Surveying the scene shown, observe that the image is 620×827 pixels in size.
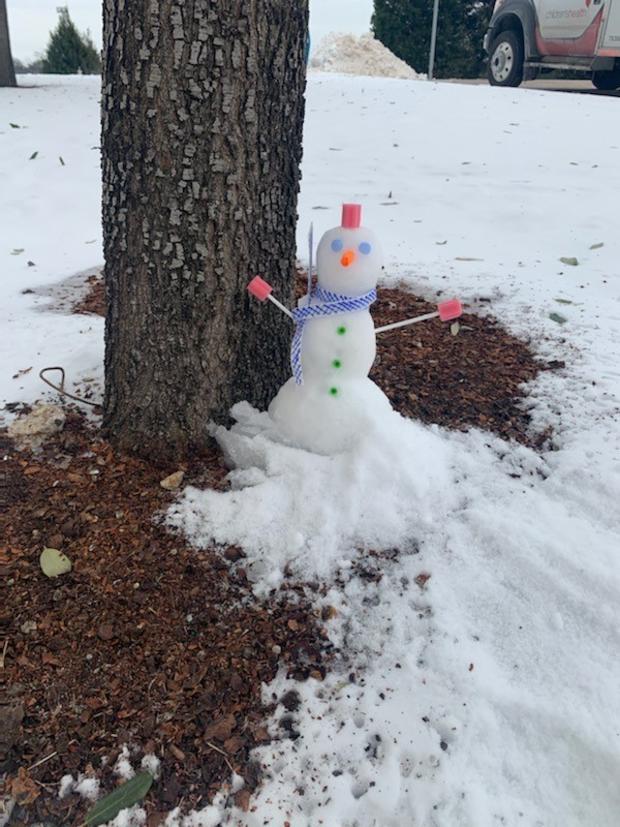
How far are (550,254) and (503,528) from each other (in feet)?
9.20

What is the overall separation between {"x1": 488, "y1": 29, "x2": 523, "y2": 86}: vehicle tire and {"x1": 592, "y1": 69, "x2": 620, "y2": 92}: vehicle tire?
54.1 inches

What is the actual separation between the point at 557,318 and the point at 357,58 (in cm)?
1463

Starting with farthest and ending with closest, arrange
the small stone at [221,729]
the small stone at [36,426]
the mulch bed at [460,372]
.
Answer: the mulch bed at [460,372] → the small stone at [36,426] → the small stone at [221,729]

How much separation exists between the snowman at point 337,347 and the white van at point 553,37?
28.1 feet

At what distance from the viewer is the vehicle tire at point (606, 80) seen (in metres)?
10.6

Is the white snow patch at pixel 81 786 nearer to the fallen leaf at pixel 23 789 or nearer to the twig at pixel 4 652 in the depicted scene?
the fallen leaf at pixel 23 789

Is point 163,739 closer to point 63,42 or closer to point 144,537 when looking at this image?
point 144,537

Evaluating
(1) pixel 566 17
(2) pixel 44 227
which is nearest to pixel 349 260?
(2) pixel 44 227

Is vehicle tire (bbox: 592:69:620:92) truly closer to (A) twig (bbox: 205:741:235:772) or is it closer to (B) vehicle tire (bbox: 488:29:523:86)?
(B) vehicle tire (bbox: 488:29:523:86)

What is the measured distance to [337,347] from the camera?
194 cm

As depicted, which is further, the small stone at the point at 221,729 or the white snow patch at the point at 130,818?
the small stone at the point at 221,729

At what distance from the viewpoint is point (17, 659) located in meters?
1.53

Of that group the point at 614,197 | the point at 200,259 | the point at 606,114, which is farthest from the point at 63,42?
the point at 200,259

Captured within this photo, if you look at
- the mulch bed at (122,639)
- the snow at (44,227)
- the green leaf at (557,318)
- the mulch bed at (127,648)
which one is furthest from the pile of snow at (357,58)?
the mulch bed at (127,648)
